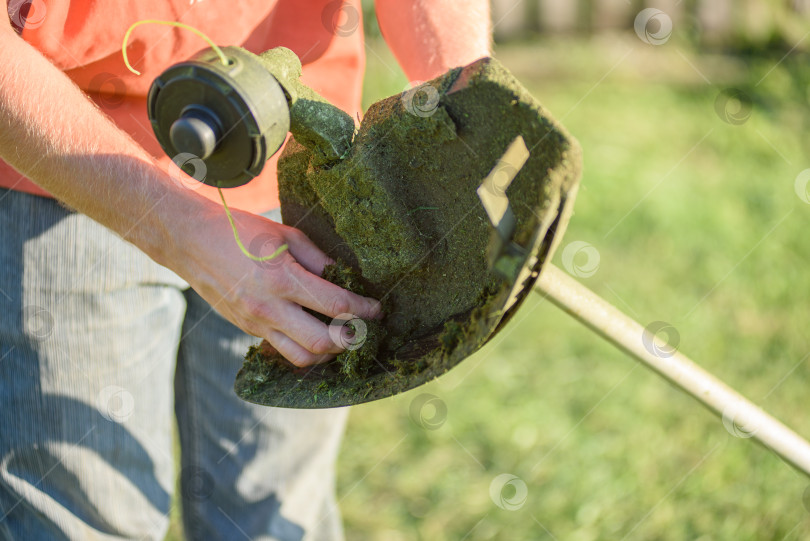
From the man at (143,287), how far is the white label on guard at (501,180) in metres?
0.42

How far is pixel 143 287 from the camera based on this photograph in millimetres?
1830

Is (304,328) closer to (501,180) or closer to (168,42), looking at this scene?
(501,180)

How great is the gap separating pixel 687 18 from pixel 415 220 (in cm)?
567

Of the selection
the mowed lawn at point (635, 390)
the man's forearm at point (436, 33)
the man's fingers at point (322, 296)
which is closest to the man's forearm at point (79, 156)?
the man's fingers at point (322, 296)

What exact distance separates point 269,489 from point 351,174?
1257 millimetres

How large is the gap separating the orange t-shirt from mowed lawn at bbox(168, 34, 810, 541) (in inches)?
65.7

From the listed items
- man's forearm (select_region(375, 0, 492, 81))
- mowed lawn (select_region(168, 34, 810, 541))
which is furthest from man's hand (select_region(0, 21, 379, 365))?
mowed lawn (select_region(168, 34, 810, 541))

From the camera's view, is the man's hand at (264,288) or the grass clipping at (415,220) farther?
the man's hand at (264,288)

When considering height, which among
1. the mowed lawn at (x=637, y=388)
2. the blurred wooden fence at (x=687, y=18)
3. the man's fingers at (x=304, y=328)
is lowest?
the mowed lawn at (x=637, y=388)

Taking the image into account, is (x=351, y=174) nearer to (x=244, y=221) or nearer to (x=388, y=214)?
(x=388, y=214)

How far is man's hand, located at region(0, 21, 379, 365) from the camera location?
135cm

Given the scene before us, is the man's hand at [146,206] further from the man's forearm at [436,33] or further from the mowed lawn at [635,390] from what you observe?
the mowed lawn at [635,390]

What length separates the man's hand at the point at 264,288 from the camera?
1.42 meters

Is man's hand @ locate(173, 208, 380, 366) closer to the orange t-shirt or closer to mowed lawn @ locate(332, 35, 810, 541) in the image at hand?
the orange t-shirt
